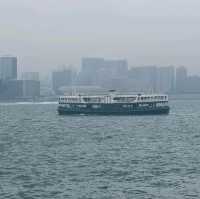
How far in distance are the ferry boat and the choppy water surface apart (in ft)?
112

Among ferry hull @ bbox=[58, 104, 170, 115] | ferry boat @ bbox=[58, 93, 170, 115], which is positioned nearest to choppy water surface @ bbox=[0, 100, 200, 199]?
ferry hull @ bbox=[58, 104, 170, 115]

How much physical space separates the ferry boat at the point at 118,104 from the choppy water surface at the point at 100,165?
34152mm

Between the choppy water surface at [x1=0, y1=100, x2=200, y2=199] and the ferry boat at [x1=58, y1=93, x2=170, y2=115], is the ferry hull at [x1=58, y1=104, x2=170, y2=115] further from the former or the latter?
the choppy water surface at [x1=0, y1=100, x2=200, y2=199]

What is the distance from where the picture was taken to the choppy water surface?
31.6 meters

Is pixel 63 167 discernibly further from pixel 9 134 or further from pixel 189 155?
pixel 9 134

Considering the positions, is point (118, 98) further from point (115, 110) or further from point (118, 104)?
point (115, 110)

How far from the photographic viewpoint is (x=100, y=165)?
39.3m

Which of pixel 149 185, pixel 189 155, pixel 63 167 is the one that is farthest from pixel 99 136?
pixel 149 185

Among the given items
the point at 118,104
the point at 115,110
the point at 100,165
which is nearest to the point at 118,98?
the point at 118,104

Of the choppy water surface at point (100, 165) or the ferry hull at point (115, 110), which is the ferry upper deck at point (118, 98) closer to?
the ferry hull at point (115, 110)

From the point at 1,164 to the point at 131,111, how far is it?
56.7m

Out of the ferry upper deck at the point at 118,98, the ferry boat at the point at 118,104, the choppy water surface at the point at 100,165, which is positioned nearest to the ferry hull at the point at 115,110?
the ferry boat at the point at 118,104

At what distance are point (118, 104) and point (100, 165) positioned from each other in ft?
189

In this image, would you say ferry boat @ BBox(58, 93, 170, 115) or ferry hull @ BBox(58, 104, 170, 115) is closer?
ferry hull @ BBox(58, 104, 170, 115)
